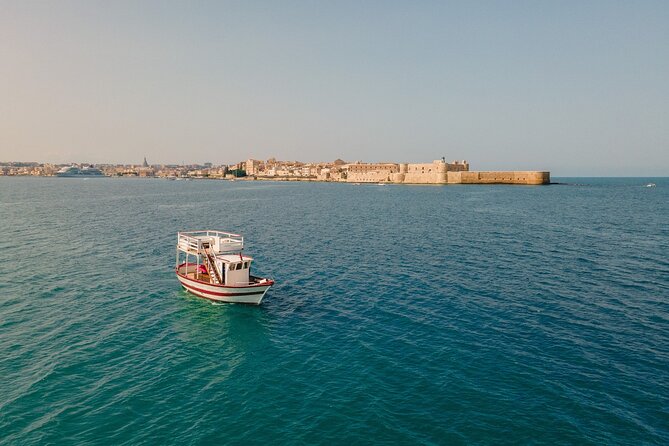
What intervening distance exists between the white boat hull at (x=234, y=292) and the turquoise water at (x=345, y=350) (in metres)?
0.88

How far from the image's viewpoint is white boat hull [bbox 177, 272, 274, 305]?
35.2 metres

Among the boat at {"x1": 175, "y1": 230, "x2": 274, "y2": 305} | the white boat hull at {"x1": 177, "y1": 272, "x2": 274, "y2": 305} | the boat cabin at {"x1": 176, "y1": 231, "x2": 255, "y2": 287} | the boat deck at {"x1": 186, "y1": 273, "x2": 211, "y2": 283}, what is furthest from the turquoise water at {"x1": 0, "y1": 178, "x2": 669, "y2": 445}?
the boat deck at {"x1": 186, "y1": 273, "x2": 211, "y2": 283}

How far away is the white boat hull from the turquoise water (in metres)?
0.88

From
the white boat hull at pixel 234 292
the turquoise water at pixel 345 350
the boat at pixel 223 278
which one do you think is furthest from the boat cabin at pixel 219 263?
the turquoise water at pixel 345 350

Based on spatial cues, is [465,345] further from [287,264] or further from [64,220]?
[64,220]

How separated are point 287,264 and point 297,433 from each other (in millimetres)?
31924

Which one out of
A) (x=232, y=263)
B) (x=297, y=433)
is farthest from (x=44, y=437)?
(x=232, y=263)

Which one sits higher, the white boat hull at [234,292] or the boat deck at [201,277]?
the boat deck at [201,277]

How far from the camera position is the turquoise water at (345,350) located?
62.7ft

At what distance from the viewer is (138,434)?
18.2 meters

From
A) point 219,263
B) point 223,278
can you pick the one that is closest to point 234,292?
point 223,278

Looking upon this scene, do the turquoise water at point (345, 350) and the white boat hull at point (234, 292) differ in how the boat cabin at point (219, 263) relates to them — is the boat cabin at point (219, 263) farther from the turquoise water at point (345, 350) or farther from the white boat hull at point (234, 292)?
the turquoise water at point (345, 350)

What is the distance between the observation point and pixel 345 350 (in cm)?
2686

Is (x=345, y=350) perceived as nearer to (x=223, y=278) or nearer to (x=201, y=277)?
(x=223, y=278)
